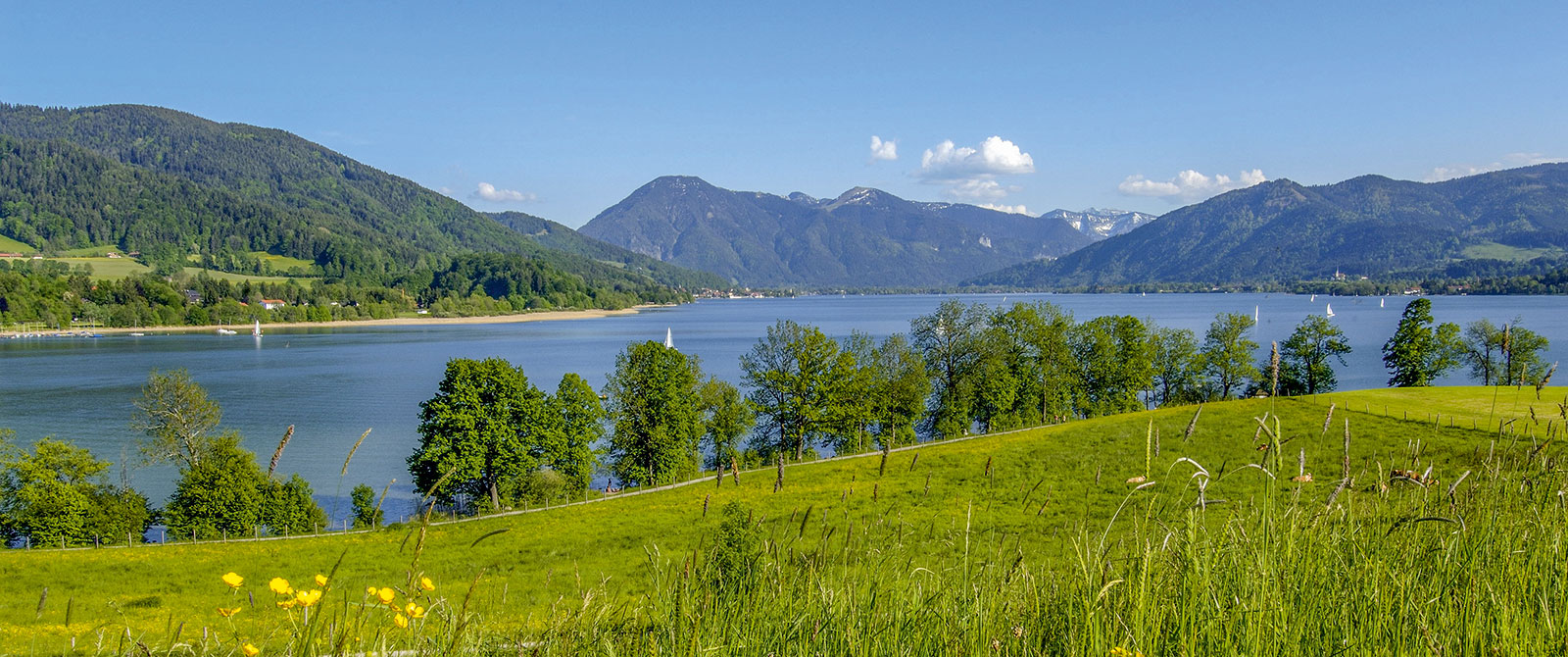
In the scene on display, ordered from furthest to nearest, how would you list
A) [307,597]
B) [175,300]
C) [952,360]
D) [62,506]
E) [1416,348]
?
[175,300], [1416,348], [952,360], [62,506], [307,597]

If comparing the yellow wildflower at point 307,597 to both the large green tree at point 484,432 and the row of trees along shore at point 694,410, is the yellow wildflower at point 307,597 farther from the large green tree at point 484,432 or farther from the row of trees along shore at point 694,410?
the large green tree at point 484,432

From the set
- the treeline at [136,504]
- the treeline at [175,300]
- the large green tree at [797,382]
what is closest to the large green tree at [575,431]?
the treeline at [136,504]

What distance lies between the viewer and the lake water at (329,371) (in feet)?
153

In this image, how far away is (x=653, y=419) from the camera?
138 ft

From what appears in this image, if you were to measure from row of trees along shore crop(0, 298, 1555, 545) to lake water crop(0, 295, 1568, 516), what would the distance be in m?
3.91

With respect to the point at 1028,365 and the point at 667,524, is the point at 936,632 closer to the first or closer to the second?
the point at 667,524

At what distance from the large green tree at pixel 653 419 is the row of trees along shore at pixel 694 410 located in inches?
3.4

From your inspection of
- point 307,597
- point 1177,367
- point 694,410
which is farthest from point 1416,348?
point 307,597

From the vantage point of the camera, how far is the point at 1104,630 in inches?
104

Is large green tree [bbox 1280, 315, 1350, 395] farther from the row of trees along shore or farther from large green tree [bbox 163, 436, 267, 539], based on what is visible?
large green tree [bbox 163, 436, 267, 539]

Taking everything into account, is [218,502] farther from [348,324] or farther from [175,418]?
[348,324]

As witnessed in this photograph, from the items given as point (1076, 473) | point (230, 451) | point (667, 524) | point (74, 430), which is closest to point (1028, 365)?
point (1076, 473)

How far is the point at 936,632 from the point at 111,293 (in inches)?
7347

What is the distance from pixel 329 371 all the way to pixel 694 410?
55353 mm
